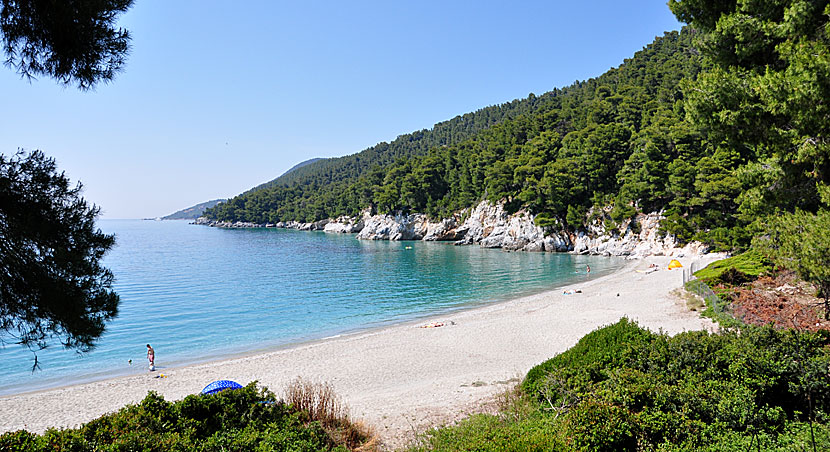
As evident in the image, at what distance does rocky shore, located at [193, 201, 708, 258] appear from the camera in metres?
49.0

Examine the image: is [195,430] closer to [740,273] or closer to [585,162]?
[740,273]

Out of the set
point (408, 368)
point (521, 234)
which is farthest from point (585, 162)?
point (408, 368)

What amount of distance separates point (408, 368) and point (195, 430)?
1012cm

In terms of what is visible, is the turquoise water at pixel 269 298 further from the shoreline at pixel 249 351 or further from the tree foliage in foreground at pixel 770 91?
the tree foliage in foreground at pixel 770 91

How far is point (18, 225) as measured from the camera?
4.27m

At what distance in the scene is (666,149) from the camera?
1962 inches

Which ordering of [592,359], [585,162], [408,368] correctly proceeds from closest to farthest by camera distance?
[592,359] < [408,368] < [585,162]

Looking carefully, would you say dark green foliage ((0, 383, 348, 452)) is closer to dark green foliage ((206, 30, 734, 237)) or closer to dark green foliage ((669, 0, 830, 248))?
dark green foliage ((669, 0, 830, 248))

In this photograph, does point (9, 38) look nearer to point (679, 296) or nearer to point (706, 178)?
point (679, 296)

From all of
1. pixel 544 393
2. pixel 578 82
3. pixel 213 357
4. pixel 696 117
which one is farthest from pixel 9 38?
pixel 578 82

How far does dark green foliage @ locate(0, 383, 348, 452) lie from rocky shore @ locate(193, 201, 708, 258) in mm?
47004

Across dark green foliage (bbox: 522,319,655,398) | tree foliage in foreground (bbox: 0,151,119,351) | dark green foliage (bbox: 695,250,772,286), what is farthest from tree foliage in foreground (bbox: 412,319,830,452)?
dark green foliage (bbox: 695,250,772,286)

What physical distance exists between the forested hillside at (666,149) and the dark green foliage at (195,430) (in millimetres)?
9084

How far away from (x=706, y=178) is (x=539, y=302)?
27728 mm
